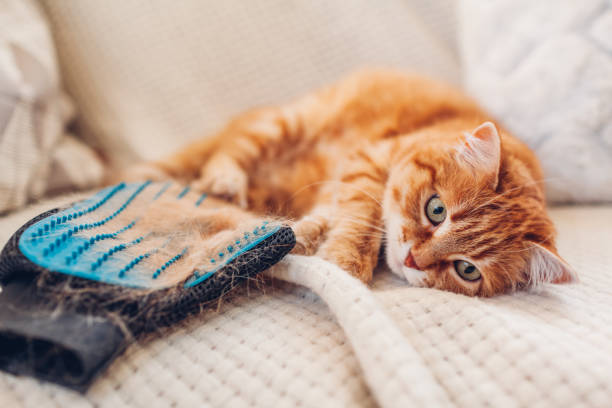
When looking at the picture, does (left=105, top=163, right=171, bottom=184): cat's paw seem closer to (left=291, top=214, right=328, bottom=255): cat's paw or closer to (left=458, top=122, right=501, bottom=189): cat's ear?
(left=291, top=214, right=328, bottom=255): cat's paw

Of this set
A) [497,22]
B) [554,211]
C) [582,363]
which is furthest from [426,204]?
[497,22]

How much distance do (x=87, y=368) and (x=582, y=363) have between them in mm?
713

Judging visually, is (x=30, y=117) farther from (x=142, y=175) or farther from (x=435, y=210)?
(x=435, y=210)

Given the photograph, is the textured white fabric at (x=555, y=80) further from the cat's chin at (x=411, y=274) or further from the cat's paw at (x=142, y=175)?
the cat's paw at (x=142, y=175)

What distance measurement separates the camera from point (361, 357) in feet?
1.96

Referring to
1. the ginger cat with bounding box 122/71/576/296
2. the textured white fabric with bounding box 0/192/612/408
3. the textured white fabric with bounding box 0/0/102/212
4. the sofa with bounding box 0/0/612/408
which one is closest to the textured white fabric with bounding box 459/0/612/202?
the sofa with bounding box 0/0/612/408

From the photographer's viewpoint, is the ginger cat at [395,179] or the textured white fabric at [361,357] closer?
the textured white fabric at [361,357]

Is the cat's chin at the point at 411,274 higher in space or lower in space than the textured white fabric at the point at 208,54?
lower

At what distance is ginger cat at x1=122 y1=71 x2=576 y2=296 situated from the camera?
90 centimetres

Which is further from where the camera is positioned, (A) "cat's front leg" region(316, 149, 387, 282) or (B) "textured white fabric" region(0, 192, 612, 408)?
(A) "cat's front leg" region(316, 149, 387, 282)

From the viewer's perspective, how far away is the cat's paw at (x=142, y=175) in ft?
4.15

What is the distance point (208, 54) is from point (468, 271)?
3.97 ft

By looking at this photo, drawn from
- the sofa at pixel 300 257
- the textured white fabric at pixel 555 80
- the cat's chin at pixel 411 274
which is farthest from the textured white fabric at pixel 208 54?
the cat's chin at pixel 411 274

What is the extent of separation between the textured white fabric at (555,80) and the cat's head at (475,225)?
1.08ft
